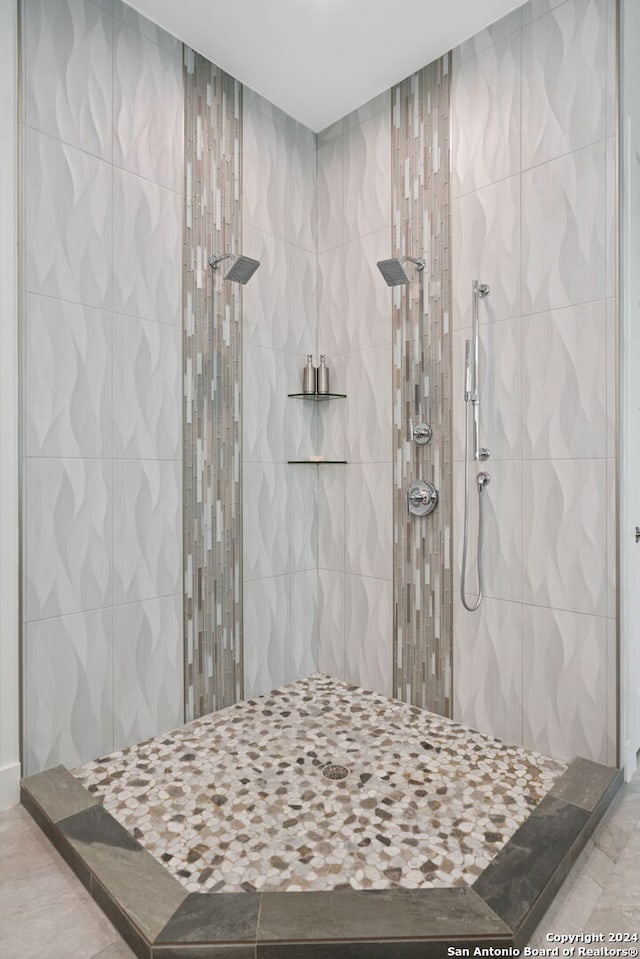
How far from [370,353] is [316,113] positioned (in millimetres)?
1170

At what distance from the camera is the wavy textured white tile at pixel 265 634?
238cm

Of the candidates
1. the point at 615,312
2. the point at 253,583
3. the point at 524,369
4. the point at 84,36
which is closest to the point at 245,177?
the point at 84,36

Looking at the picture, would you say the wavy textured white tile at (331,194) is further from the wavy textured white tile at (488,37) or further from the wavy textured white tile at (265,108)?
the wavy textured white tile at (488,37)

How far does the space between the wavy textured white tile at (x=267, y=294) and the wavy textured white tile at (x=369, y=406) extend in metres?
0.36

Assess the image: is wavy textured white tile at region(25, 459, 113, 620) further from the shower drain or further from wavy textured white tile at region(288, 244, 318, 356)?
wavy textured white tile at region(288, 244, 318, 356)

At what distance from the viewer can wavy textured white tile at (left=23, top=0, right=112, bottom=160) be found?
175 cm

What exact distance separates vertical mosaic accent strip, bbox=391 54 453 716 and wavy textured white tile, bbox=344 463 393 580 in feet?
0.17

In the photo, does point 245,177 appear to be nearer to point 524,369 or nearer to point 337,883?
point 524,369

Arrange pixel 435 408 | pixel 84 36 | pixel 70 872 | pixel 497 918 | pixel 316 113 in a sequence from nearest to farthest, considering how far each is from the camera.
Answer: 1. pixel 497 918
2. pixel 70 872
3. pixel 84 36
4. pixel 435 408
5. pixel 316 113

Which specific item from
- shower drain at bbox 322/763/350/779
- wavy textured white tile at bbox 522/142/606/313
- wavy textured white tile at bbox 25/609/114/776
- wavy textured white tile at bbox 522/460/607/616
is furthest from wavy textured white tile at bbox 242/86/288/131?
Result: shower drain at bbox 322/763/350/779

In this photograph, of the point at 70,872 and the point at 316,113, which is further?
the point at 316,113

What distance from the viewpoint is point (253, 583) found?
2396 millimetres

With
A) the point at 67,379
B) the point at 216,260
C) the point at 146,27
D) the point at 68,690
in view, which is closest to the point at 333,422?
the point at 216,260

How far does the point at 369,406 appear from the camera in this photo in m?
2.47
